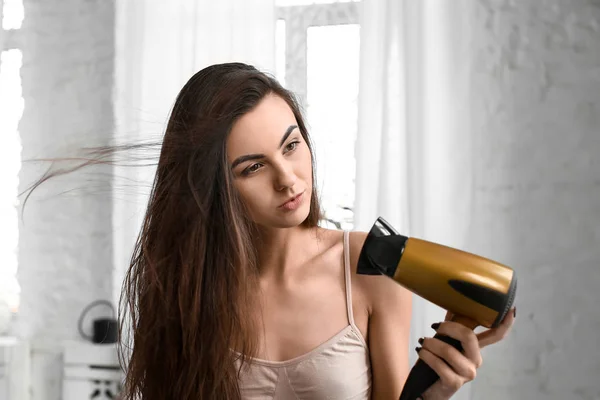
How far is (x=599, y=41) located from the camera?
177 cm

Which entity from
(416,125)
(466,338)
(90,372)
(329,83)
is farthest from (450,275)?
(90,372)

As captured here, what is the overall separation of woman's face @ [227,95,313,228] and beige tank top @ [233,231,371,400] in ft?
0.86

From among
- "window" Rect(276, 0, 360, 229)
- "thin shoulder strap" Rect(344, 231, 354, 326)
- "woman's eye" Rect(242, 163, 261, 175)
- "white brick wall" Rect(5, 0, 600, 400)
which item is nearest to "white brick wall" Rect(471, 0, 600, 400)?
"white brick wall" Rect(5, 0, 600, 400)

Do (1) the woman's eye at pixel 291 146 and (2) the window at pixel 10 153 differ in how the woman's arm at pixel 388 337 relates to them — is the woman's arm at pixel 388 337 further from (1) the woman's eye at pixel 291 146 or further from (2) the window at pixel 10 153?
(2) the window at pixel 10 153

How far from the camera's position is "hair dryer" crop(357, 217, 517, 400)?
36.9 inches

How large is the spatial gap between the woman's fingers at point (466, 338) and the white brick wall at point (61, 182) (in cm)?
150

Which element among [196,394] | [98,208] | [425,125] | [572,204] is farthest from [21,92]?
[572,204]

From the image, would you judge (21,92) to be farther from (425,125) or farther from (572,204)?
(572,204)

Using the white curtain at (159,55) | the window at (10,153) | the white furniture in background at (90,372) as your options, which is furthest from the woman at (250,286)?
the window at (10,153)

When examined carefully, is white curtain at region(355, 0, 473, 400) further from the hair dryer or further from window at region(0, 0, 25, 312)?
window at region(0, 0, 25, 312)

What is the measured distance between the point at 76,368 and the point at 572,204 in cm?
158

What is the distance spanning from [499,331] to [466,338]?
7cm

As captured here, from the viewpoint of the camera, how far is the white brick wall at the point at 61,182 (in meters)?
2.24

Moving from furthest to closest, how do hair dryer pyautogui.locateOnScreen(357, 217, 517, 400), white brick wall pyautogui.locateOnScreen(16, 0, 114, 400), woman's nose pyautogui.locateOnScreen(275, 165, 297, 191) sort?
white brick wall pyautogui.locateOnScreen(16, 0, 114, 400) → woman's nose pyautogui.locateOnScreen(275, 165, 297, 191) → hair dryer pyautogui.locateOnScreen(357, 217, 517, 400)
